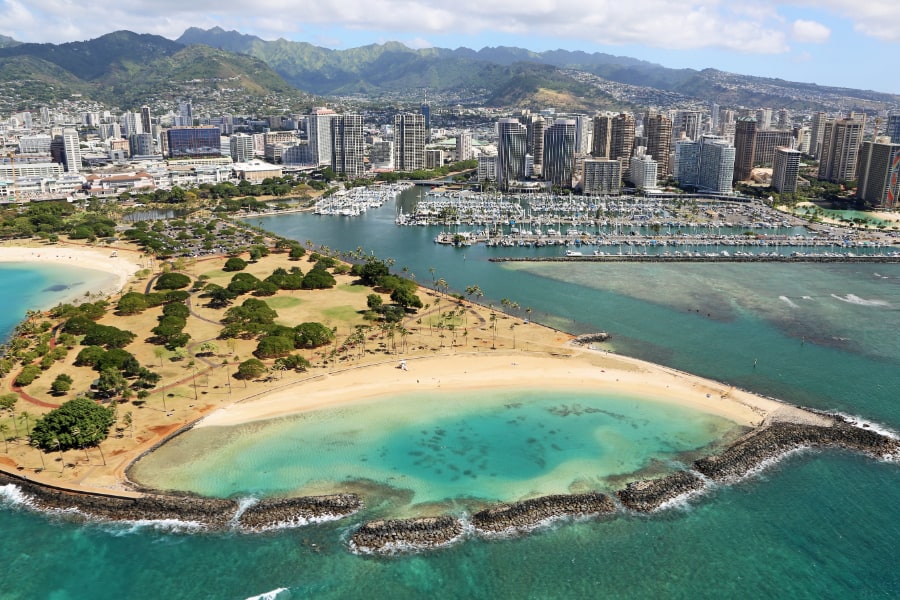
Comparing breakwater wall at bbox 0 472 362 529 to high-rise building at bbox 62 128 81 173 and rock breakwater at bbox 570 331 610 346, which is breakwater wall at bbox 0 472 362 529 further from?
high-rise building at bbox 62 128 81 173

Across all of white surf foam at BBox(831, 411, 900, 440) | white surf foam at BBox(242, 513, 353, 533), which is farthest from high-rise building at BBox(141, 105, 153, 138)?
white surf foam at BBox(831, 411, 900, 440)

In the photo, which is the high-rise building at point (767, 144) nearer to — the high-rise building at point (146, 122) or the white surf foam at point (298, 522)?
the white surf foam at point (298, 522)

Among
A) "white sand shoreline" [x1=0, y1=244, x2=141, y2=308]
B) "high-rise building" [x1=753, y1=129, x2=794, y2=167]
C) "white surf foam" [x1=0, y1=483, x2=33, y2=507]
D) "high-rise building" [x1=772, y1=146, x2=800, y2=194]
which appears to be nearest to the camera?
"white surf foam" [x1=0, y1=483, x2=33, y2=507]

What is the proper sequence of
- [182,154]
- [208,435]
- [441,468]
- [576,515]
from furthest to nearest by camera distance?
[182,154], [208,435], [441,468], [576,515]

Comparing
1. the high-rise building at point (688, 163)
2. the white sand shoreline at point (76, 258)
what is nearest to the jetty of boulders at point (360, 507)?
the white sand shoreline at point (76, 258)

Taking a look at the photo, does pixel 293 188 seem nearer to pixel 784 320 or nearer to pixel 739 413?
pixel 784 320

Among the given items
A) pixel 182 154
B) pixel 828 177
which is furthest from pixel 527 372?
pixel 182 154
